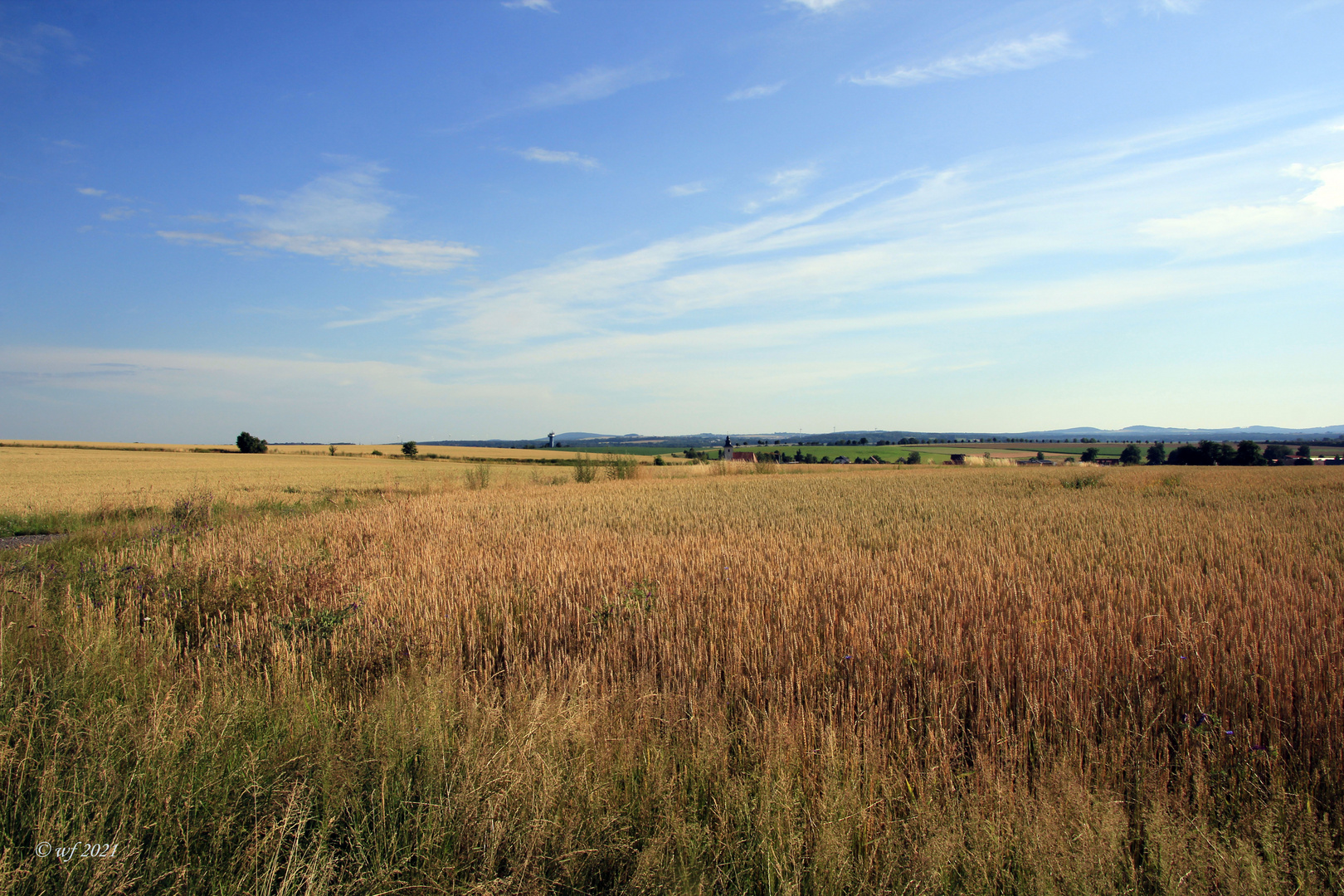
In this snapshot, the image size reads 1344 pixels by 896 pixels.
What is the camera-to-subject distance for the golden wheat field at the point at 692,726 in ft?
7.77

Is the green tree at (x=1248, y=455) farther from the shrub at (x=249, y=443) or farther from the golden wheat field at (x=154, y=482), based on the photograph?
the shrub at (x=249, y=443)

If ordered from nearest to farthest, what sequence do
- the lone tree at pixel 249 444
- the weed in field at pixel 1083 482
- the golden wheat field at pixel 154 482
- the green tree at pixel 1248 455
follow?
the golden wheat field at pixel 154 482 → the weed in field at pixel 1083 482 → the green tree at pixel 1248 455 → the lone tree at pixel 249 444

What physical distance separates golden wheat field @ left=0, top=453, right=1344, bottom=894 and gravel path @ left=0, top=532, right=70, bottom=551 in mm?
9570

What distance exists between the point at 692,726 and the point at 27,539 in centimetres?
2016

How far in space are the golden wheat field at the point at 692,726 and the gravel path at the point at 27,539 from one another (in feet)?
31.4

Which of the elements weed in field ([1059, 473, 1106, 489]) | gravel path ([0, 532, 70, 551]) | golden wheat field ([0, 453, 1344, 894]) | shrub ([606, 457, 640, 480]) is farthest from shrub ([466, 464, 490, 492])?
weed in field ([1059, 473, 1106, 489])

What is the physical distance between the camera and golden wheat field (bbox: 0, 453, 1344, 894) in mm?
2367

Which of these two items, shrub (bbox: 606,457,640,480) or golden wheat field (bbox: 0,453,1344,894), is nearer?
golden wheat field (bbox: 0,453,1344,894)

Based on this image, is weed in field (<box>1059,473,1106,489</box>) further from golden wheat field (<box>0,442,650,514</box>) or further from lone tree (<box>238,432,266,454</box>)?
lone tree (<box>238,432,266,454</box>)

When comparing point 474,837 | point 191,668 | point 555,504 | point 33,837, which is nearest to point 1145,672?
point 474,837

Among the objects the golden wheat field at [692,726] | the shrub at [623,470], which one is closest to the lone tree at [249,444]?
the shrub at [623,470]

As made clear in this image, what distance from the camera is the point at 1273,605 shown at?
5523 millimetres

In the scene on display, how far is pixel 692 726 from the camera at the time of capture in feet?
11.1

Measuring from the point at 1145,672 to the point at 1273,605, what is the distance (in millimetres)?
2756
